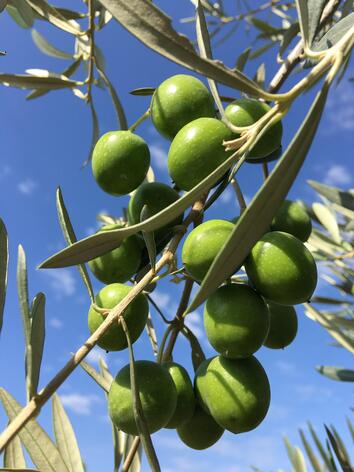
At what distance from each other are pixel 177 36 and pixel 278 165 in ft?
0.96

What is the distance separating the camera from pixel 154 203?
4.56ft

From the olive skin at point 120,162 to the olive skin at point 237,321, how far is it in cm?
43

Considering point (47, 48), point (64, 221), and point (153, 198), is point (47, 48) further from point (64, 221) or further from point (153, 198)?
point (64, 221)

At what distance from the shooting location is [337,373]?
2.20 metres

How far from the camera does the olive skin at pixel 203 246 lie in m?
1.15

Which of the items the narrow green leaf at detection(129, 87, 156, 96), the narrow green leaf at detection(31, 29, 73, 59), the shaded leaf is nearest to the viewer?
the narrow green leaf at detection(129, 87, 156, 96)

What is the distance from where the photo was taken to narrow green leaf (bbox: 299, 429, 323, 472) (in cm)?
229

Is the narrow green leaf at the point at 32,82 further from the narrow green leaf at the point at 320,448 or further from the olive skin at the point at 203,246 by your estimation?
the narrow green leaf at the point at 320,448

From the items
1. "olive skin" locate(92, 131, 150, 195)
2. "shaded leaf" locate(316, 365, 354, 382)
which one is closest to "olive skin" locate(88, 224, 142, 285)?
"olive skin" locate(92, 131, 150, 195)

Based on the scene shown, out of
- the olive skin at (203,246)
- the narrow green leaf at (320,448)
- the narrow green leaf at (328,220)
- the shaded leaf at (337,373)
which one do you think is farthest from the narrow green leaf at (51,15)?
the narrow green leaf at (320,448)

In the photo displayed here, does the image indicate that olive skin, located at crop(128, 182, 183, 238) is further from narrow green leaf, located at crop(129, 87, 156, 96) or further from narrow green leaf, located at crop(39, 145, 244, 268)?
narrow green leaf, located at crop(39, 145, 244, 268)

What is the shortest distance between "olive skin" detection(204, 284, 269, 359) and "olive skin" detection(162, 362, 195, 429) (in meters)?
0.22

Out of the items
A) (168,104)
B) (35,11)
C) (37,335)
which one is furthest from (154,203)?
(35,11)

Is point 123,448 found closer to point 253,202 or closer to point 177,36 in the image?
point 253,202
